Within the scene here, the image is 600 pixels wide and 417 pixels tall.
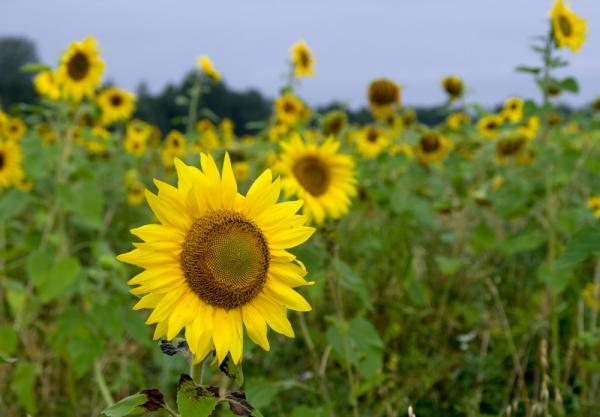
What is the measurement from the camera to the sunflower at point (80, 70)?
3102 millimetres

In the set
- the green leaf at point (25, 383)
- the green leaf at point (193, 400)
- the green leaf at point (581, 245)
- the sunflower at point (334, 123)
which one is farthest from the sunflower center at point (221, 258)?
the sunflower at point (334, 123)

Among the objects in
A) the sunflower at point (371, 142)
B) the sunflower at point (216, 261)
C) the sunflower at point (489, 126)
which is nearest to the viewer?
the sunflower at point (216, 261)

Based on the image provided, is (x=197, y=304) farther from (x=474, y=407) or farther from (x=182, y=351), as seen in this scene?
(x=474, y=407)

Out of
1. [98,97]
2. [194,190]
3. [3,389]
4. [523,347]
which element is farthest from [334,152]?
[98,97]

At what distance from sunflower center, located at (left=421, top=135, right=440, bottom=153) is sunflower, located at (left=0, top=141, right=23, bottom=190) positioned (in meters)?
2.02

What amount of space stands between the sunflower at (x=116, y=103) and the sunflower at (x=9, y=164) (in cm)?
140

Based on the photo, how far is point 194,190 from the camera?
1.10 meters

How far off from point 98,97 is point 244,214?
162 inches

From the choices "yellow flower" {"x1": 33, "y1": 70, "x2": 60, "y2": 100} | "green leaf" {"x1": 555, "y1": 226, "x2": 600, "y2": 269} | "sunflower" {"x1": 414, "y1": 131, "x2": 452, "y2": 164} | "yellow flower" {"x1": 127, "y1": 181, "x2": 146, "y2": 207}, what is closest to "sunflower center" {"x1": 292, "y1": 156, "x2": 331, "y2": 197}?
"green leaf" {"x1": 555, "y1": 226, "x2": 600, "y2": 269}

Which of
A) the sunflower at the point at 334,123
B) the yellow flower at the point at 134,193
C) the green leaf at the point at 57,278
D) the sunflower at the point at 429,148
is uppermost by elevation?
the sunflower at the point at 334,123

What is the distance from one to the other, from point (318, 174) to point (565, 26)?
1210 millimetres

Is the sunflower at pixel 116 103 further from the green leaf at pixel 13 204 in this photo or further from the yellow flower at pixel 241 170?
the green leaf at pixel 13 204

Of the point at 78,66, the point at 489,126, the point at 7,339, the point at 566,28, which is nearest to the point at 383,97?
the point at 566,28

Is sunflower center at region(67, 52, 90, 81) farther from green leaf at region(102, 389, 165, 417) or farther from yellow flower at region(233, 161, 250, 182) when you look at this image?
green leaf at region(102, 389, 165, 417)
